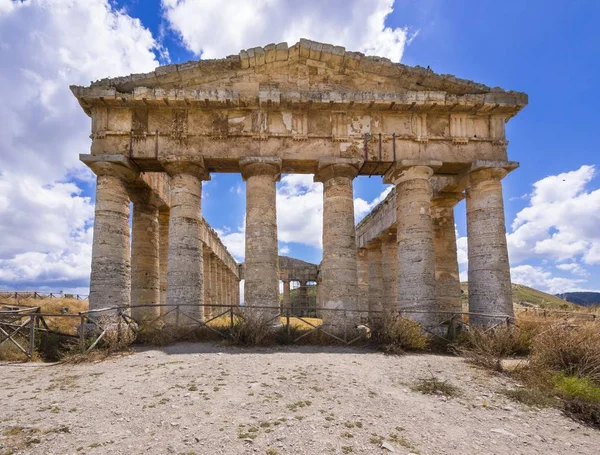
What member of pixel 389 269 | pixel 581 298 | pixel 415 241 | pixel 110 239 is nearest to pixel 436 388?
pixel 415 241

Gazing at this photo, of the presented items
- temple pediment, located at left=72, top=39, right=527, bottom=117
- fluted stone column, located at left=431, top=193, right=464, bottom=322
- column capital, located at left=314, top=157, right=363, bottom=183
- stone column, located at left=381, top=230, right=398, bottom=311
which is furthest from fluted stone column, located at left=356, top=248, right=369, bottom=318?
temple pediment, located at left=72, top=39, right=527, bottom=117

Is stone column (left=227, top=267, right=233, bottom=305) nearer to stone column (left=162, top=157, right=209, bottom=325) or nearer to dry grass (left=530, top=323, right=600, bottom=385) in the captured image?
stone column (left=162, top=157, right=209, bottom=325)

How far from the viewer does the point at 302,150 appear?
43.1 ft

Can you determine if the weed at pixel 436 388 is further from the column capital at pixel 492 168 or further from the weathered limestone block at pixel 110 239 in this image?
the weathered limestone block at pixel 110 239

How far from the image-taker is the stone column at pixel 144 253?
1485 centimetres

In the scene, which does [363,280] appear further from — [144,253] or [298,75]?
[298,75]

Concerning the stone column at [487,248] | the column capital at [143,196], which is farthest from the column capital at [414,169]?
the column capital at [143,196]

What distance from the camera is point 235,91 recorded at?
1266 centimetres

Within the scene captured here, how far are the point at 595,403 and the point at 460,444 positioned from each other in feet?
9.32

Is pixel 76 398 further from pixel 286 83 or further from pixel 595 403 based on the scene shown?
pixel 286 83

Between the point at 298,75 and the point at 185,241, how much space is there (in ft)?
22.6

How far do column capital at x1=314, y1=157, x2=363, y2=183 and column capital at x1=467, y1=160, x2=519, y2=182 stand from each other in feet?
13.1

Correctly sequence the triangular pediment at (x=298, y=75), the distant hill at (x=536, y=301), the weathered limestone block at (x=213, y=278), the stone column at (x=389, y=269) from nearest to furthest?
1. the triangular pediment at (x=298, y=75)
2. the stone column at (x=389, y=269)
3. the distant hill at (x=536, y=301)
4. the weathered limestone block at (x=213, y=278)

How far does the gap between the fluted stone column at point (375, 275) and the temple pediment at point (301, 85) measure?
9.96 m
